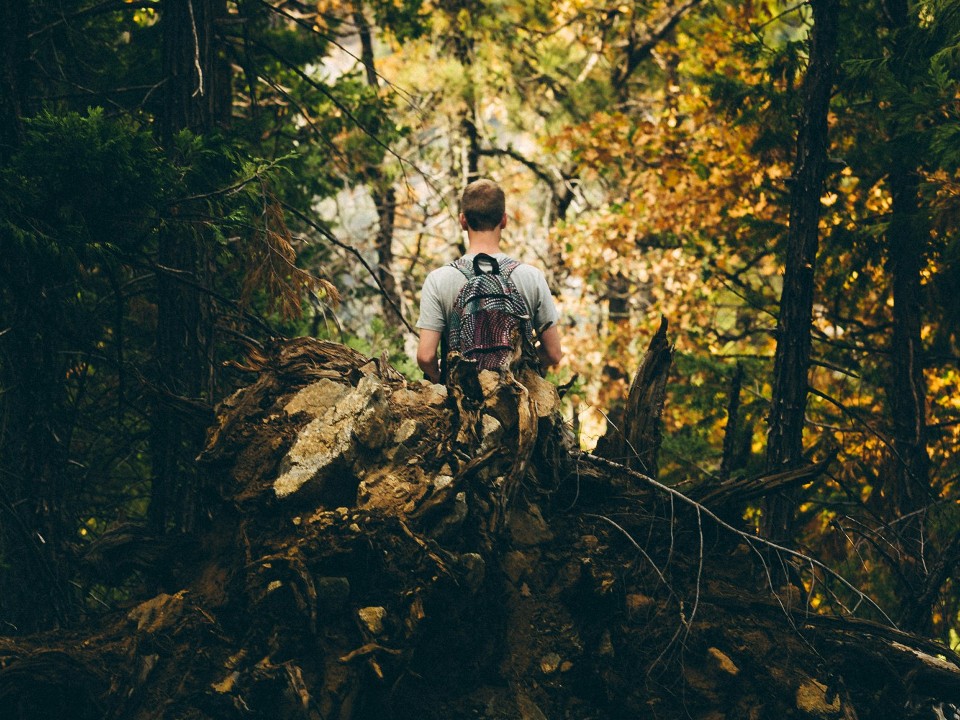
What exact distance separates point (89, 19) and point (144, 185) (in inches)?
188

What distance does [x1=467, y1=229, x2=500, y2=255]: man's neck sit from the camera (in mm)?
4520

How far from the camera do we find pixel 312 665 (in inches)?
131

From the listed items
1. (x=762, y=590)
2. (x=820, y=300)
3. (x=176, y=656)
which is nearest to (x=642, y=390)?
(x=762, y=590)

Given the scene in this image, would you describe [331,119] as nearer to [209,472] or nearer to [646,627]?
[209,472]

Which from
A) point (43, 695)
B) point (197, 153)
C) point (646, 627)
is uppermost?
point (197, 153)

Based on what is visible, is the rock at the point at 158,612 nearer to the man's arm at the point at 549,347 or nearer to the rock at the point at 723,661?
the man's arm at the point at 549,347

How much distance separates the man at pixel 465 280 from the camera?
4.44 meters

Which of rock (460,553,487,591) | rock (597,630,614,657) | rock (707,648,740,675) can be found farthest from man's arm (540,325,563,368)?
rock (707,648,740,675)

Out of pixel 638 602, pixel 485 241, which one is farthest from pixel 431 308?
pixel 638 602

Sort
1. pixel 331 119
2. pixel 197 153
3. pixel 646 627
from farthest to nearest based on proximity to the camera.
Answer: pixel 331 119 → pixel 197 153 → pixel 646 627

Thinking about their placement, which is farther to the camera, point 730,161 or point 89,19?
point 730,161

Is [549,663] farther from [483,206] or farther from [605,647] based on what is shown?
[483,206]

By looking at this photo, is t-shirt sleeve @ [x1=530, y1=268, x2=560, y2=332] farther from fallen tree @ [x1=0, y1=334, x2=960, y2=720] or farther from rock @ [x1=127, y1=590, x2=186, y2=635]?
rock @ [x1=127, y1=590, x2=186, y2=635]

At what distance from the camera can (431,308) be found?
4.48 meters
